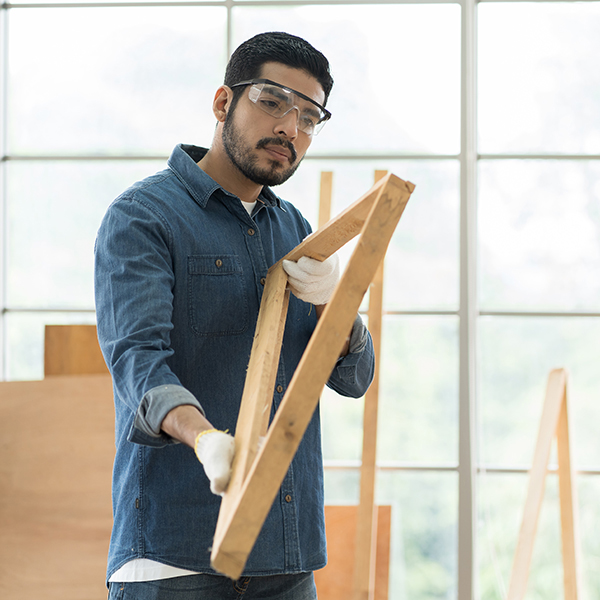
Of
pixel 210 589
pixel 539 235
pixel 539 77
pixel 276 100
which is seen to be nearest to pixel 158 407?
pixel 210 589

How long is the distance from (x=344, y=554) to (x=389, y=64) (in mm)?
2186

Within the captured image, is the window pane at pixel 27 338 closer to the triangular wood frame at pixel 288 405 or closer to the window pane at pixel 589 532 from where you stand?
the triangular wood frame at pixel 288 405

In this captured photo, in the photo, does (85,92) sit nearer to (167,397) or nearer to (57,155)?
(57,155)

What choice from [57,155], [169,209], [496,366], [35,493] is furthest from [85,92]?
[496,366]

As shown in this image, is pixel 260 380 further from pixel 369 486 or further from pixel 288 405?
pixel 369 486

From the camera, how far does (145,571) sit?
1102 mm

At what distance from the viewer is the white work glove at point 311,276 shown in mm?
1192

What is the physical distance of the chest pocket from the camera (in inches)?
45.5

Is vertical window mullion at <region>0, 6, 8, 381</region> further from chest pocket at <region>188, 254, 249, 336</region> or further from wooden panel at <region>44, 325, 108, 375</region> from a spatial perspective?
chest pocket at <region>188, 254, 249, 336</region>

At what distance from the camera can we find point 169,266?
1136mm

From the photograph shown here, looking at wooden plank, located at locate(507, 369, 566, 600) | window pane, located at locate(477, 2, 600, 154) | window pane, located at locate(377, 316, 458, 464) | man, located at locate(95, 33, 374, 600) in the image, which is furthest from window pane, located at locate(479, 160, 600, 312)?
man, located at locate(95, 33, 374, 600)

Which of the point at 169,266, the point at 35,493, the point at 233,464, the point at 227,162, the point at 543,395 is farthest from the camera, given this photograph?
the point at 543,395

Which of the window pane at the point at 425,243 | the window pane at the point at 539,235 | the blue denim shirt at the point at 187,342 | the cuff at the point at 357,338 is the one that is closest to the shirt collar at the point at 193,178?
the blue denim shirt at the point at 187,342

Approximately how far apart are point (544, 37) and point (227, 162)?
219 cm
